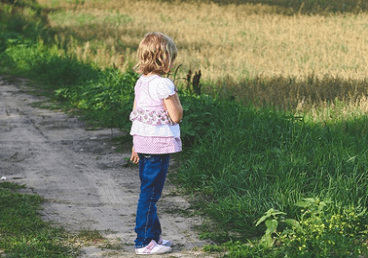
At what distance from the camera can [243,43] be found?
1755 cm

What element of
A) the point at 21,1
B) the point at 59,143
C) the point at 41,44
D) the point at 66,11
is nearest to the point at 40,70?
the point at 41,44

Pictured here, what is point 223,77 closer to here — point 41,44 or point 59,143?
point 59,143

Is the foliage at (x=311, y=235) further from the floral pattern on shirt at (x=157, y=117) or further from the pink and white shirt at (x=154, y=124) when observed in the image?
the floral pattern on shirt at (x=157, y=117)

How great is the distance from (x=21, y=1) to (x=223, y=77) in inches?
624

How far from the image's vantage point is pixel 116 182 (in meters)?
7.29

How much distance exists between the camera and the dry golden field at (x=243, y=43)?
1127 cm

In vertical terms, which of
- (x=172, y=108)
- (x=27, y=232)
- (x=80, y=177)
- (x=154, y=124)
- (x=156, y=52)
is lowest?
(x=80, y=177)

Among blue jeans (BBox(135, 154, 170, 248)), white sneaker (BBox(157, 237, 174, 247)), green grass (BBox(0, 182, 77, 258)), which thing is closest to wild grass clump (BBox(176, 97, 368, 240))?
white sneaker (BBox(157, 237, 174, 247))

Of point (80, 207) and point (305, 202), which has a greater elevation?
A: point (305, 202)

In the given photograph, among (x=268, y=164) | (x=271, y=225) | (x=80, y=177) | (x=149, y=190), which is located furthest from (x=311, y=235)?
(x=80, y=177)

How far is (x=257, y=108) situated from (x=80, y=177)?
3.05 metres

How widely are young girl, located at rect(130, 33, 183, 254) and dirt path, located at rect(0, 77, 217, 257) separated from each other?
1.45ft

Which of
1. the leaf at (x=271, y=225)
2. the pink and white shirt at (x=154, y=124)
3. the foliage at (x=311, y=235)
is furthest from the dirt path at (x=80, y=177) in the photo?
the pink and white shirt at (x=154, y=124)

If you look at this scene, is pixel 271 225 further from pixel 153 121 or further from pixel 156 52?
pixel 156 52
